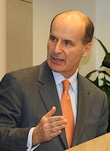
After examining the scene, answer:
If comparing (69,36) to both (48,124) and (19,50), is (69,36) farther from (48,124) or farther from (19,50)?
(19,50)

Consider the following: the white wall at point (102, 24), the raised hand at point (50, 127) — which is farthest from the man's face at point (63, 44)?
the white wall at point (102, 24)

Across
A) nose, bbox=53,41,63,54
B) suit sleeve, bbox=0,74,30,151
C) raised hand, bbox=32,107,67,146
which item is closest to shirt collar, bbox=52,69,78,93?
nose, bbox=53,41,63,54

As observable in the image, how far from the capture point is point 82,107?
1.79m

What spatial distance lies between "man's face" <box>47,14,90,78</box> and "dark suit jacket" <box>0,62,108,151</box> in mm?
137

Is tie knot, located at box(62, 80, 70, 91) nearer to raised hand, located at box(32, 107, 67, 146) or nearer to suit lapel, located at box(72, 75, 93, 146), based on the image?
suit lapel, located at box(72, 75, 93, 146)

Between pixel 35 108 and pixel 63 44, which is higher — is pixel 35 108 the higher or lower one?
the lower one

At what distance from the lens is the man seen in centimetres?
146

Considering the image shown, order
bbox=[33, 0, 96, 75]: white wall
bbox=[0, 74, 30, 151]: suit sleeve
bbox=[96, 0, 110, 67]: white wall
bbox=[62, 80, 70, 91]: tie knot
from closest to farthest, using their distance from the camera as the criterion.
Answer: bbox=[0, 74, 30, 151]: suit sleeve, bbox=[62, 80, 70, 91]: tie knot, bbox=[33, 0, 96, 75]: white wall, bbox=[96, 0, 110, 67]: white wall

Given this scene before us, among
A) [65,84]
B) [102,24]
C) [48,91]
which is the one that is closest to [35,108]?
[48,91]

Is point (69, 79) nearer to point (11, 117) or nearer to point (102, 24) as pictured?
point (11, 117)

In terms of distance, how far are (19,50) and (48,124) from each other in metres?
2.07

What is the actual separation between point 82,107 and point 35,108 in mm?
385

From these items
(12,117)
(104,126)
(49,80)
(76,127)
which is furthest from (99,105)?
(12,117)

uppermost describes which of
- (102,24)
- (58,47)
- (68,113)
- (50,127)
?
(102,24)
